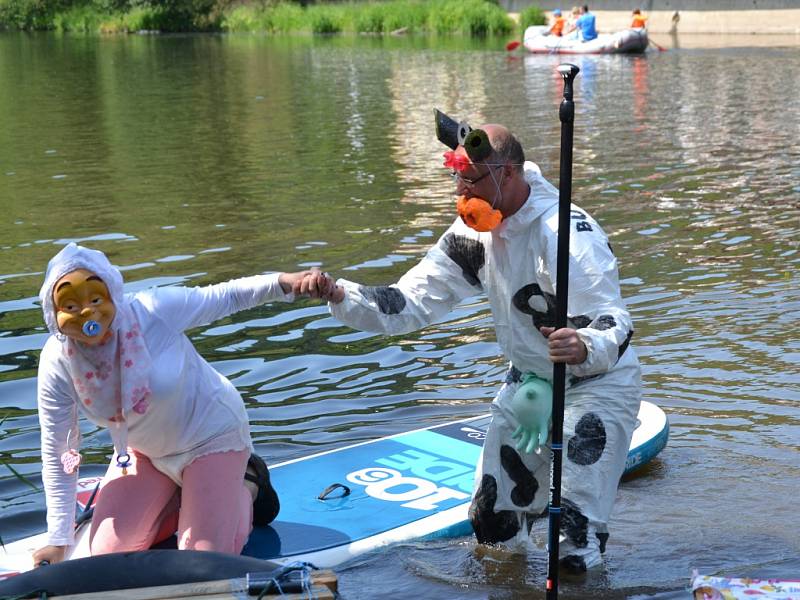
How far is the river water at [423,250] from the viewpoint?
18.5ft

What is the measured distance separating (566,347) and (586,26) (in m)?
32.6

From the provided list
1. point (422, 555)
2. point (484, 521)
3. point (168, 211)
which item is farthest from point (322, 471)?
point (168, 211)

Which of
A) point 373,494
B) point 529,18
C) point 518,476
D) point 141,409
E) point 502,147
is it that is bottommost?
point 373,494

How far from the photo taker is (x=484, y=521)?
189 inches

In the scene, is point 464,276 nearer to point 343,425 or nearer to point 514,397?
point 514,397

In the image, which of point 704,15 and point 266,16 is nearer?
point 704,15

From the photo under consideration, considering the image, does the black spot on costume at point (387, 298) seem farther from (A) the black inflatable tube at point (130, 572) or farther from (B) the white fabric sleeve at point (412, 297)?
(A) the black inflatable tube at point (130, 572)

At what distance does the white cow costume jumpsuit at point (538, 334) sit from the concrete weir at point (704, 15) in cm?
3673


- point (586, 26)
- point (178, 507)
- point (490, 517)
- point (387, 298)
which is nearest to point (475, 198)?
point (387, 298)

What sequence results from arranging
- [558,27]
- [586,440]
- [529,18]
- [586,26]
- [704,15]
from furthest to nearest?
[529,18], [704,15], [558,27], [586,26], [586,440]

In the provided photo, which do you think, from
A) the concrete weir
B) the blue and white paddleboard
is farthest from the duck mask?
the concrete weir

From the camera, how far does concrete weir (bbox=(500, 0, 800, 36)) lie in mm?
38916

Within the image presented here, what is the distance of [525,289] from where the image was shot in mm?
4484

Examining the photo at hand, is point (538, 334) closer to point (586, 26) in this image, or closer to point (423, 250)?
point (423, 250)
